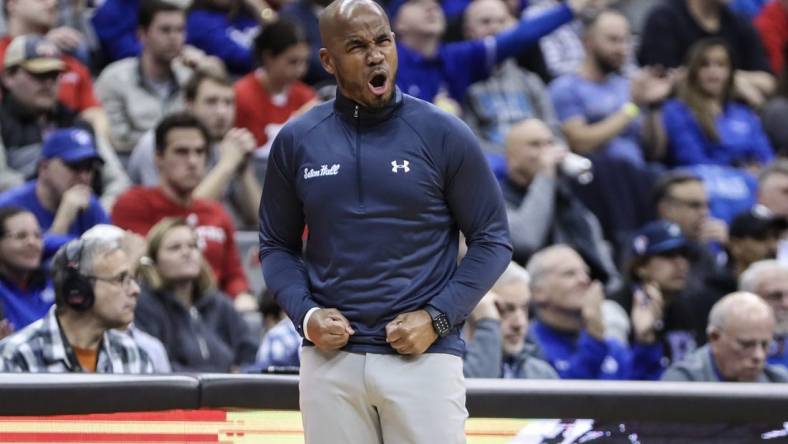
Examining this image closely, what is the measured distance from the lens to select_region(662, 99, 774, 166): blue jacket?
1005cm

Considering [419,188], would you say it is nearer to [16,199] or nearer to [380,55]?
[380,55]

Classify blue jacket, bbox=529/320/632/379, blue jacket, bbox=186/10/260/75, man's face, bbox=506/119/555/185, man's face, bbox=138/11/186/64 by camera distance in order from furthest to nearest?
blue jacket, bbox=186/10/260/75, man's face, bbox=138/11/186/64, man's face, bbox=506/119/555/185, blue jacket, bbox=529/320/632/379

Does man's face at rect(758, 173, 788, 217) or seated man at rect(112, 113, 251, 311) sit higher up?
seated man at rect(112, 113, 251, 311)

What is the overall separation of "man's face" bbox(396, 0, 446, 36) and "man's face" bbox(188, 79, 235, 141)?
1.45 m

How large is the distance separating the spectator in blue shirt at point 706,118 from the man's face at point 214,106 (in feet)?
10.3

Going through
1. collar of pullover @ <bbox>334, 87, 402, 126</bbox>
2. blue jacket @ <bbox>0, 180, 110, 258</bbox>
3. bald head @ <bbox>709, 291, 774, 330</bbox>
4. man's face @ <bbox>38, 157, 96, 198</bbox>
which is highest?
collar of pullover @ <bbox>334, 87, 402, 126</bbox>

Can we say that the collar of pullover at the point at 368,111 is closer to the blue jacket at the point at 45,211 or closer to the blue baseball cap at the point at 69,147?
the blue jacket at the point at 45,211

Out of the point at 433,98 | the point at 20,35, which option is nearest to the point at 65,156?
the point at 20,35

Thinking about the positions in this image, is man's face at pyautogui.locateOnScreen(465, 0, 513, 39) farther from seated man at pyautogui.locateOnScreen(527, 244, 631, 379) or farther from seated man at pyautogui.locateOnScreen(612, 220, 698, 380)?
seated man at pyautogui.locateOnScreen(527, 244, 631, 379)

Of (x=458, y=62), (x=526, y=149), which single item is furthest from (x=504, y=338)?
(x=458, y=62)

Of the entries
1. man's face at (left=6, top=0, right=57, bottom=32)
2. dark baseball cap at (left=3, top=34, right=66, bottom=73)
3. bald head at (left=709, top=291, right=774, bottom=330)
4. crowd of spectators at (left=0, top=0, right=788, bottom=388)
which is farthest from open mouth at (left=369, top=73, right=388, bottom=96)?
man's face at (left=6, top=0, right=57, bottom=32)

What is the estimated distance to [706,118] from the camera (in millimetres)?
10047

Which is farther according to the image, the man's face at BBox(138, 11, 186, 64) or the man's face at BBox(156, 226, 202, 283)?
the man's face at BBox(138, 11, 186, 64)

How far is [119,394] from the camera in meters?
4.50
